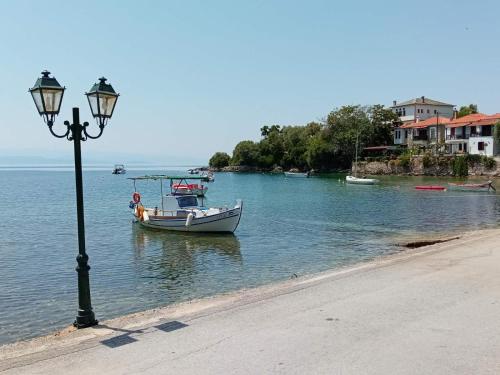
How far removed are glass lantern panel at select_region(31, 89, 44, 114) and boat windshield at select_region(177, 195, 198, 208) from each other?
25.7 meters

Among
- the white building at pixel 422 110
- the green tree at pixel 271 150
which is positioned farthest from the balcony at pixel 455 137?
the green tree at pixel 271 150

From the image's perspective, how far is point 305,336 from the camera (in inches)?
316

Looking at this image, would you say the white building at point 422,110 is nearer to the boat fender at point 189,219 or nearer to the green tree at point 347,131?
the green tree at point 347,131

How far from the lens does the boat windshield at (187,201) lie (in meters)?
35.0

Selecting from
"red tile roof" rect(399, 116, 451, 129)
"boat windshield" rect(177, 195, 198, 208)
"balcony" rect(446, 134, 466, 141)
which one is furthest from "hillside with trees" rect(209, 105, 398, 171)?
"boat windshield" rect(177, 195, 198, 208)

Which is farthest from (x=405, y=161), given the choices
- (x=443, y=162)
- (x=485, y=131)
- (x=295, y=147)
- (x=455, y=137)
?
(x=295, y=147)

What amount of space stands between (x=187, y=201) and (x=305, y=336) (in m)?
28.0

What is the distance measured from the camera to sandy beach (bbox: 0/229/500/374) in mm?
6902

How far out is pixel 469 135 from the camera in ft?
334

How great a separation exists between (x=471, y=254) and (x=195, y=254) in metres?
13.7

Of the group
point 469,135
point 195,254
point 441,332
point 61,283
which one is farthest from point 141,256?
point 469,135

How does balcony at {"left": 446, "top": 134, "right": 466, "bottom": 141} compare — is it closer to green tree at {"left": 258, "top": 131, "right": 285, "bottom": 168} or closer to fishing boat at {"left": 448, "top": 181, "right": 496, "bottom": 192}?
fishing boat at {"left": 448, "top": 181, "right": 496, "bottom": 192}

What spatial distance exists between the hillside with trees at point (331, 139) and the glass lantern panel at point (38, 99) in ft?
408

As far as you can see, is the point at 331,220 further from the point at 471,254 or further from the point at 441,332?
the point at 441,332
